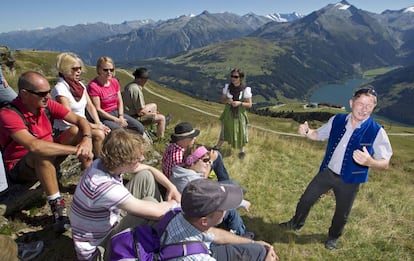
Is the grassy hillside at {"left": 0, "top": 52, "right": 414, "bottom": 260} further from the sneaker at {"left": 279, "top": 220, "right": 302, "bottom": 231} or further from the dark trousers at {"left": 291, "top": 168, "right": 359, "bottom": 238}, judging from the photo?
the dark trousers at {"left": 291, "top": 168, "right": 359, "bottom": 238}

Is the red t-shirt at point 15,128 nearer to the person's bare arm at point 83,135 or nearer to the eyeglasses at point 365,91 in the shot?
the person's bare arm at point 83,135

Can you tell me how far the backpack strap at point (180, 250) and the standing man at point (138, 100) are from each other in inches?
336

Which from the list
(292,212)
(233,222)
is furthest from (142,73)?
(292,212)

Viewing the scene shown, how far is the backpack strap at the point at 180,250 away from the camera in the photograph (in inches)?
143

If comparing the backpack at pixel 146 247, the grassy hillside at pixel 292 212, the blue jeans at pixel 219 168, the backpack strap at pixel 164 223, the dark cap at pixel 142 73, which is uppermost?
the dark cap at pixel 142 73

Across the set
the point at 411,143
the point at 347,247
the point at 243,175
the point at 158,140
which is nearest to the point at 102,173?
the point at 347,247

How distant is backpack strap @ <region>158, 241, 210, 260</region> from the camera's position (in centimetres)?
363

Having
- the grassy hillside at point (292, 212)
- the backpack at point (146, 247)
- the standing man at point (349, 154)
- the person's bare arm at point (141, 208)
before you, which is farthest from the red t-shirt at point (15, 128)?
the standing man at point (349, 154)

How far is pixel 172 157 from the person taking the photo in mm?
7168

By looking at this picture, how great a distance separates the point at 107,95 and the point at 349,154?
7407mm

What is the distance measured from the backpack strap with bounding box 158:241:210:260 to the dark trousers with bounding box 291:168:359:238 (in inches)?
181

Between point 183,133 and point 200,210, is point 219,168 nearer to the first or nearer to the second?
point 183,133

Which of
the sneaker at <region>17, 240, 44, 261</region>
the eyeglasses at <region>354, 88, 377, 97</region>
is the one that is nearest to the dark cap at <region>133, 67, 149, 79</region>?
the sneaker at <region>17, 240, 44, 261</region>

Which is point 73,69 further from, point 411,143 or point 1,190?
point 411,143
